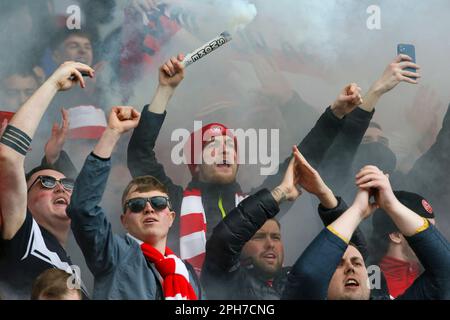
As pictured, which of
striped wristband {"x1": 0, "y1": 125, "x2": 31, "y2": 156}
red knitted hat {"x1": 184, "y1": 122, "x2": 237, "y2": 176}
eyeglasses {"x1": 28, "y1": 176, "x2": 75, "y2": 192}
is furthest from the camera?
red knitted hat {"x1": 184, "y1": 122, "x2": 237, "y2": 176}

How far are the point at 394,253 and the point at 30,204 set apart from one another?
6.65 feet

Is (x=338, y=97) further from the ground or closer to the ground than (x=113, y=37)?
closer to the ground

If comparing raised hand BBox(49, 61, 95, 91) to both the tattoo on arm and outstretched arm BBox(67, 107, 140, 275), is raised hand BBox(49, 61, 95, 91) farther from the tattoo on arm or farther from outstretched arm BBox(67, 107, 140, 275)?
the tattoo on arm

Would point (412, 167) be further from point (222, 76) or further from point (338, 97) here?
point (222, 76)

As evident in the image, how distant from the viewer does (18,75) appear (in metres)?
4.72

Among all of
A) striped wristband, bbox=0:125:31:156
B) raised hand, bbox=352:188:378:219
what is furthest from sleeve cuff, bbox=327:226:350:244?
striped wristband, bbox=0:125:31:156

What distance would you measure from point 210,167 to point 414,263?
1.28m

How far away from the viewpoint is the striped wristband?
3975mm

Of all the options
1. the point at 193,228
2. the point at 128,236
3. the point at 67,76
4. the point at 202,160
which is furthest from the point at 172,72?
the point at 128,236

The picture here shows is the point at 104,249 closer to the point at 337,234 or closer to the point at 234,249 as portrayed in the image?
the point at 234,249

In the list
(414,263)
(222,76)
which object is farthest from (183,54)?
(414,263)

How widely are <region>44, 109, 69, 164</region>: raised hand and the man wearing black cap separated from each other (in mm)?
1813

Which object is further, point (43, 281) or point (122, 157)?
point (122, 157)

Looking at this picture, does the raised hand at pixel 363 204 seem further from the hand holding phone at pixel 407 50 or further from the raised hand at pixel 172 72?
the raised hand at pixel 172 72
